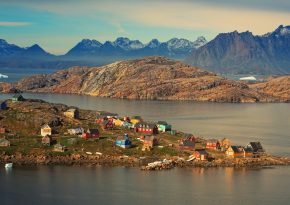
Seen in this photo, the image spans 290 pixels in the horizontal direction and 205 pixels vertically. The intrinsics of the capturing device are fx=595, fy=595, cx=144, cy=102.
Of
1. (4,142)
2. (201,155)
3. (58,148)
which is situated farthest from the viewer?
(4,142)

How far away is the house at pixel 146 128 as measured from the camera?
67.1 metres

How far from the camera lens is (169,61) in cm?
18538

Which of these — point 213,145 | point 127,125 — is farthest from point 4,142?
point 213,145

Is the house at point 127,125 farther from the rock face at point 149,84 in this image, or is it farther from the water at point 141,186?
the rock face at point 149,84

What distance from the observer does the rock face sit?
492 feet

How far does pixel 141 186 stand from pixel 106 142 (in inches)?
540

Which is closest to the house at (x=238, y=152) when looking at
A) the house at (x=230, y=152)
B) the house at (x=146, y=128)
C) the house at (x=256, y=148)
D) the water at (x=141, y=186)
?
the house at (x=230, y=152)

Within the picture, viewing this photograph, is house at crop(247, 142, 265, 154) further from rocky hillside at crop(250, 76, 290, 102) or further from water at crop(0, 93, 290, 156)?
rocky hillside at crop(250, 76, 290, 102)

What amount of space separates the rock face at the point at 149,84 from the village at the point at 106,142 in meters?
79.5

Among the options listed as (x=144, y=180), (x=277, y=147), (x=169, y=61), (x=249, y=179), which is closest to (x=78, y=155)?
(x=144, y=180)

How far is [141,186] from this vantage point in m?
46.3

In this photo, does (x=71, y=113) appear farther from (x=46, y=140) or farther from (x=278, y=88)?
(x=278, y=88)

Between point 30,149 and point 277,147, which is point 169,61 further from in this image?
point 30,149

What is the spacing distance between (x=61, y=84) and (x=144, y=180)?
416ft
